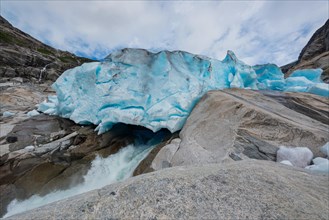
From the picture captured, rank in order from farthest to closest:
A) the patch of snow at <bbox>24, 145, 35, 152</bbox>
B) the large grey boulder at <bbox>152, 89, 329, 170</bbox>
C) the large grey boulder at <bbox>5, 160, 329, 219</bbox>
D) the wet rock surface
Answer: the patch of snow at <bbox>24, 145, 35, 152</bbox>
the wet rock surface
the large grey boulder at <bbox>152, 89, 329, 170</bbox>
the large grey boulder at <bbox>5, 160, 329, 219</bbox>

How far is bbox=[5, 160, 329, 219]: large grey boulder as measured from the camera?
1.85 metres

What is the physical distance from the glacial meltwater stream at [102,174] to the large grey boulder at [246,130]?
132 cm

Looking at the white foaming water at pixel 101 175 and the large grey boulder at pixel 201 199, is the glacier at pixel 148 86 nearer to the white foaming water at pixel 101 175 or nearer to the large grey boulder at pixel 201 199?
the white foaming water at pixel 101 175

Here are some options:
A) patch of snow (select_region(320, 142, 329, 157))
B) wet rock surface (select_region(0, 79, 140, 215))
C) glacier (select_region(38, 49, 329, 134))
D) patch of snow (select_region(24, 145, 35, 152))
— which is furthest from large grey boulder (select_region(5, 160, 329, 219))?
patch of snow (select_region(24, 145, 35, 152))

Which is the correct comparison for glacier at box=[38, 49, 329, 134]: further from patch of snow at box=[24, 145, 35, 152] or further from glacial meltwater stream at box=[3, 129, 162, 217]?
patch of snow at box=[24, 145, 35, 152]

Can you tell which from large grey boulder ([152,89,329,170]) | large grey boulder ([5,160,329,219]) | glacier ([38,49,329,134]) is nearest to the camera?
large grey boulder ([5,160,329,219])

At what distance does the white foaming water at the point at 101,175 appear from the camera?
4941 mm

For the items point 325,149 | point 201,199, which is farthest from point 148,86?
point 201,199

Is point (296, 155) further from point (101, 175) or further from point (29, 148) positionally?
point (29, 148)

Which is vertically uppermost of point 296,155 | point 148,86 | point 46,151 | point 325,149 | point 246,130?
point 148,86

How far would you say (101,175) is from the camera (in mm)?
6016

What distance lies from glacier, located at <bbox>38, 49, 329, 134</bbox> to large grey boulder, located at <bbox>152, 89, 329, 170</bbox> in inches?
45.3

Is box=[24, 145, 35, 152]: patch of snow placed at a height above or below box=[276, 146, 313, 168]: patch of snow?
below

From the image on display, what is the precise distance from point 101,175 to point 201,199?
A: 4.73 meters
